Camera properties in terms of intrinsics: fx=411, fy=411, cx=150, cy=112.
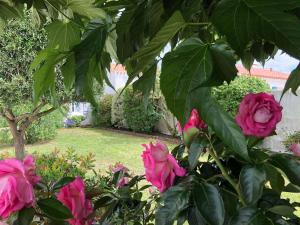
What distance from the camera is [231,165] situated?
71 cm

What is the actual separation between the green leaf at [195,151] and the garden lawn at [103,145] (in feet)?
18.4

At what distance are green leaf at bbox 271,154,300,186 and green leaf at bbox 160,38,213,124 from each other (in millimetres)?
315

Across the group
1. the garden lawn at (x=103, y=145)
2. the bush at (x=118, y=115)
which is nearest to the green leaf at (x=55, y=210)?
the garden lawn at (x=103, y=145)

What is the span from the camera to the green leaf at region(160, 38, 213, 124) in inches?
13.5

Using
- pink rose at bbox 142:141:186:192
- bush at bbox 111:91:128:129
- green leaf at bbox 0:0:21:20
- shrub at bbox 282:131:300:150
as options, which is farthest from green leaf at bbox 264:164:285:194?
bush at bbox 111:91:128:129

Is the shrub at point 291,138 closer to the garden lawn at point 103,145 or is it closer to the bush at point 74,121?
the garden lawn at point 103,145

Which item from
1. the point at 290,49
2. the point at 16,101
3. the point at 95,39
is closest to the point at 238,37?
the point at 290,49

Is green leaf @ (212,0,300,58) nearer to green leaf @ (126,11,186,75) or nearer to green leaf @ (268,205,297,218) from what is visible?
green leaf @ (126,11,186,75)

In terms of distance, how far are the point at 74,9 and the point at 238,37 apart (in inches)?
17.6

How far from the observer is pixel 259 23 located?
291mm

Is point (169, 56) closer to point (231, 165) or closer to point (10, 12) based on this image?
point (231, 165)

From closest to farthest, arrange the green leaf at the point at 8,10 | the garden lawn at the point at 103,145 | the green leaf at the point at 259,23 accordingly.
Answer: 1. the green leaf at the point at 259,23
2. the green leaf at the point at 8,10
3. the garden lawn at the point at 103,145

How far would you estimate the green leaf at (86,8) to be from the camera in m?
0.61

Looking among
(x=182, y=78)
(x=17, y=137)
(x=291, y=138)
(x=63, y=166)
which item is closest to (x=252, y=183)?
(x=182, y=78)
